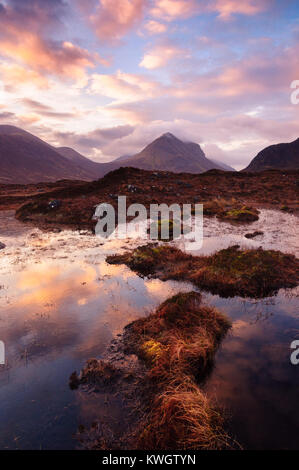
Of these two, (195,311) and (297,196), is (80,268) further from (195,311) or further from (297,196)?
(297,196)

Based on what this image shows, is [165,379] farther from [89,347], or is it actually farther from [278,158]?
[278,158]

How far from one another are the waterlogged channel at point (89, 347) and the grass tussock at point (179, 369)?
48 cm

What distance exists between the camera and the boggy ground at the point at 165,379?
5.05m

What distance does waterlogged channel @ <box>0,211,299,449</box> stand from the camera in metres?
5.50

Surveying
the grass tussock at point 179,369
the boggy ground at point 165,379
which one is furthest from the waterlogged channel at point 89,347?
the grass tussock at point 179,369

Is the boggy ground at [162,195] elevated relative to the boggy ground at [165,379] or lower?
elevated

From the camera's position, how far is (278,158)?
539 ft

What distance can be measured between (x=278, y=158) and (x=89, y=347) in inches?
7376

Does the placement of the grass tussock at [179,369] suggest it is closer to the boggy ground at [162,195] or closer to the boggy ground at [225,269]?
the boggy ground at [225,269]

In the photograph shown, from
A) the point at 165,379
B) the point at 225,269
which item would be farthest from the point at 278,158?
the point at 165,379

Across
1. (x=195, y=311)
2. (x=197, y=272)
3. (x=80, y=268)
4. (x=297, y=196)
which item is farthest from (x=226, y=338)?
(x=297, y=196)

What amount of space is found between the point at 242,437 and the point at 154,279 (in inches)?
329

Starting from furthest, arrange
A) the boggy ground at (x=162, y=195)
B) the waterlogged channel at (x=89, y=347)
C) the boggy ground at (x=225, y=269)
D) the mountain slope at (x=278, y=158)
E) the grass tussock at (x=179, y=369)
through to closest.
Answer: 1. the mountain slope at (x=278, y=158)
2. the boggy ground at (x=162, y=195)
3. the boggy ground at (x=225, y=269)
4. the waterlogged channel at (x=89, y=347)
5. the grass tussock at (x=179, y=369)

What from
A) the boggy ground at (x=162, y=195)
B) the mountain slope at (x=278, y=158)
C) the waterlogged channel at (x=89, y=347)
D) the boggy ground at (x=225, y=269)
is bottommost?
the waterlogged channel at (x=89, y=347)
